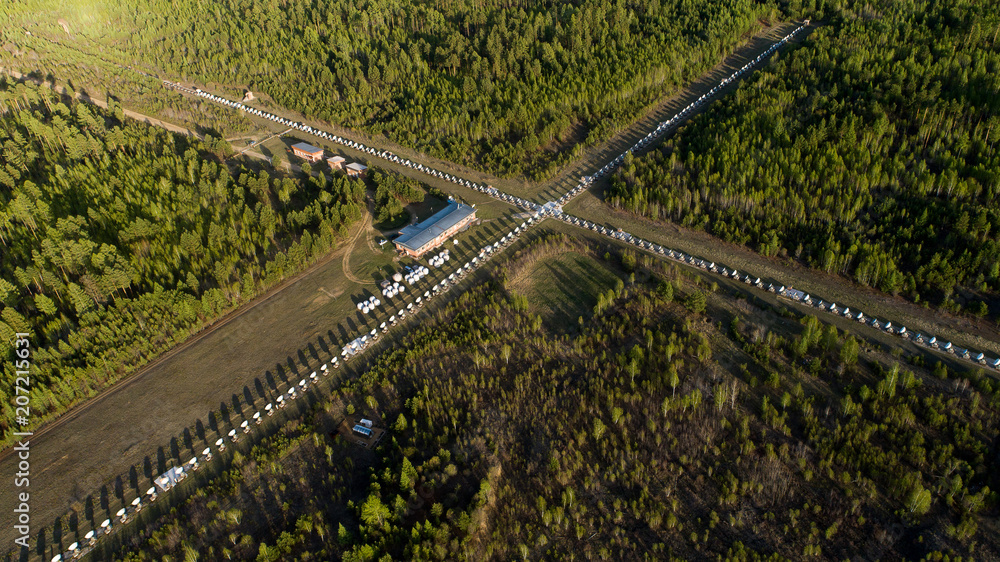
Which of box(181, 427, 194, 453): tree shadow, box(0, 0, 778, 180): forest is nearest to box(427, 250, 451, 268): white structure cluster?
box(0, 0, 778, 180): forest

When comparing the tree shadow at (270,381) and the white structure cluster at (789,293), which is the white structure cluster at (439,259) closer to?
the white structure cluster at (789,293)

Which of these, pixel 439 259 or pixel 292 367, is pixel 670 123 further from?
pixel 292 367

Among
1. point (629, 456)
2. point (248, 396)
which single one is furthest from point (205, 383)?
point (629, 456)

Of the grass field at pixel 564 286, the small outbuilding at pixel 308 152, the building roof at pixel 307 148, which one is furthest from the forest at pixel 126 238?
the grass field at pixel 564 286

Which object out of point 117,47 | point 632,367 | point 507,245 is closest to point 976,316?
point 632,367

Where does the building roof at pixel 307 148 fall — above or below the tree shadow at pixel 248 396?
above

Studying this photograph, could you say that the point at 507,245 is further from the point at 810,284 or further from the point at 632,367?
the point at 810,284
